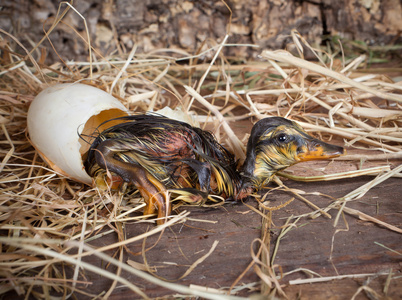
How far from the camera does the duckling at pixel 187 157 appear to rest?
1.34 metres

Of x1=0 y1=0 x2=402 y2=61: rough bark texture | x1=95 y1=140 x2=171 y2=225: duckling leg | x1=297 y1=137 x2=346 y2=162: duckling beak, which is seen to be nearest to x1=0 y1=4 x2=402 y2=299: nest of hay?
x1=95 y1=140 x2=171 y2=225: duckling leg

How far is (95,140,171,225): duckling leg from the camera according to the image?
1.30m

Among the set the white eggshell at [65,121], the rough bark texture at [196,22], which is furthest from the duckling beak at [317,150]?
the rough bark texture at [196,22]

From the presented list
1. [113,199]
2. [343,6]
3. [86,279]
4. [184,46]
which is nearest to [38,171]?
[113,199]

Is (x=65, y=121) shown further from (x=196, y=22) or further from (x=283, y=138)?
(x=196, y=22)

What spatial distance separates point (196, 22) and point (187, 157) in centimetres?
203

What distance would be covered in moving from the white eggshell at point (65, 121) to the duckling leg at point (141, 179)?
0.14 meters

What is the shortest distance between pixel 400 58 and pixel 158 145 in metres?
2.70

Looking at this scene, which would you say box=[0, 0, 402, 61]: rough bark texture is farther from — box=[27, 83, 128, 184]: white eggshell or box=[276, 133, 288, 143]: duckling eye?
box=[276, 133, 288, 143]: duckling eye

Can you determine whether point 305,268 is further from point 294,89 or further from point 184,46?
point 184,46

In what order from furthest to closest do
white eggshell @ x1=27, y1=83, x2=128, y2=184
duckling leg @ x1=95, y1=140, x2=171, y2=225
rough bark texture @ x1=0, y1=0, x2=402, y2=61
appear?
1. rough bark texture @ x1=0, y1=0, x2=402, y2=61
2. white eggshell @ x1=27, y1=83, x2=128, y2=184
3. duckling leg @ x1=95, y1=140, x2=171, y2=225

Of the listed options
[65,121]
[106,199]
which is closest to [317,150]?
[106,199]

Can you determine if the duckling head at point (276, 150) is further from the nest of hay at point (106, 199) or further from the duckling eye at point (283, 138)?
the nest of hay at point (106, 199)

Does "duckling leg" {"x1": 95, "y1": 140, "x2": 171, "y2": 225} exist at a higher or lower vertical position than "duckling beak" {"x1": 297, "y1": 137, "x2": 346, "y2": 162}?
lower
